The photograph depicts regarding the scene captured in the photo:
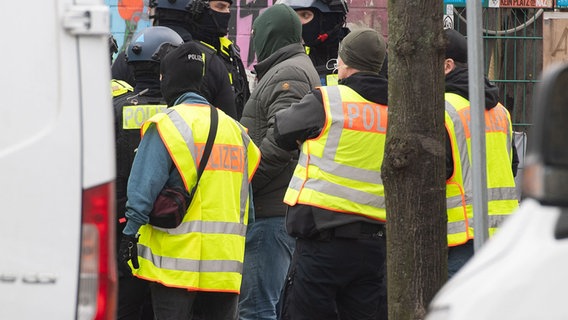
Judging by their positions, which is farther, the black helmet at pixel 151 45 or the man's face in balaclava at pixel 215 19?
the man's face in balaclava at pixel 215 19

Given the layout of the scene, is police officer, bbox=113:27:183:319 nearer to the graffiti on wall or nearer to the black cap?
the black cap

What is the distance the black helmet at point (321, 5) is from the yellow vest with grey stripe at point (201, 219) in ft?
7.21

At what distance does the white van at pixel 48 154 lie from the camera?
3.31m

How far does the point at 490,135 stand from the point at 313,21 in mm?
2088

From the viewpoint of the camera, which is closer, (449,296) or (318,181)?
(449,296)

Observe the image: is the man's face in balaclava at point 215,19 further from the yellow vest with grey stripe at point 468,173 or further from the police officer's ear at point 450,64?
the yellow vest with grey stripe at point 468,173

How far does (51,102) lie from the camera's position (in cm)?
332

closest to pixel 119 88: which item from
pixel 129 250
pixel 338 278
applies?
pixel 129 250

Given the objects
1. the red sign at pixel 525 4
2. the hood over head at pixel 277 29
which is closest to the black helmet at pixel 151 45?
the hood over head at pixel 277 29

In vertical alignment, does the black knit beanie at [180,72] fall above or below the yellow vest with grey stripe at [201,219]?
above

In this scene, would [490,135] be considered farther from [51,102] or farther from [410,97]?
[51,102]

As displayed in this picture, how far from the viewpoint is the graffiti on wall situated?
39.0 feet

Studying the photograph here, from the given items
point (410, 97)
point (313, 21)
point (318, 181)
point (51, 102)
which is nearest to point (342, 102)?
point (318, 181)

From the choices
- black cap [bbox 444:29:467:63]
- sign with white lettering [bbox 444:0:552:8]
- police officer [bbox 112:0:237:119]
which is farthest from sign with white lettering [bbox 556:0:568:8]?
black cap [bbox 444:29:467:63]
